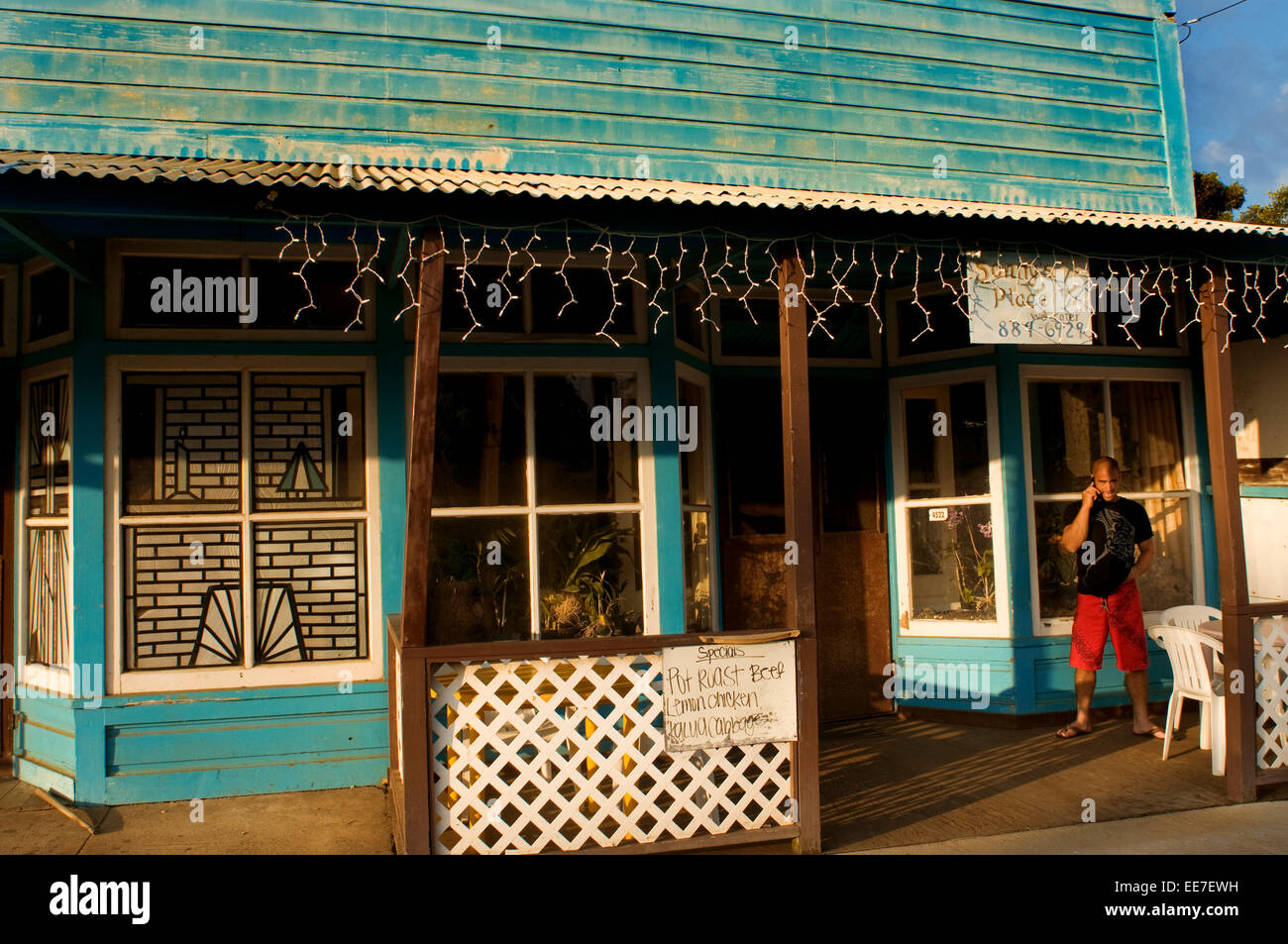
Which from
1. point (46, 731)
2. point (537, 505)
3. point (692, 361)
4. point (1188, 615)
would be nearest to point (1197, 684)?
point (1188, 615)

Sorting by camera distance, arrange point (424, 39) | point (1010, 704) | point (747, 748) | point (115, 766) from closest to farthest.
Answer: point (747, 748)
point (115, 766)
point (424, 39)
point (1010, 704)

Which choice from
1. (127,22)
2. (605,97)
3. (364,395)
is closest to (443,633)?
(364,395)

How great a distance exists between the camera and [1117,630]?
20.5 ft

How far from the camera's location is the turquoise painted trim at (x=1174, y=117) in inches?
290

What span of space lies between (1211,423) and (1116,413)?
1.83m

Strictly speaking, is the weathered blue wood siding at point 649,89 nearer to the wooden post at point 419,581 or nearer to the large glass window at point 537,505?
the large glass window at point 537,505

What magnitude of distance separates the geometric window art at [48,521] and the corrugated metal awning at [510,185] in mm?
1586

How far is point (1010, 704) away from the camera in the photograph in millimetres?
6660

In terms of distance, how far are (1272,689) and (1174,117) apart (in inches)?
175

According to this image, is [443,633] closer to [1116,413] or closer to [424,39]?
[424,39]

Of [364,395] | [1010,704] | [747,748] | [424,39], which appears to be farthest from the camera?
[1010,704]

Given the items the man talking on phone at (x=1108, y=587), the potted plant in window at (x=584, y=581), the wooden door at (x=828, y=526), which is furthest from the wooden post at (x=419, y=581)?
the man talking on phone at (x=1108, y=587)

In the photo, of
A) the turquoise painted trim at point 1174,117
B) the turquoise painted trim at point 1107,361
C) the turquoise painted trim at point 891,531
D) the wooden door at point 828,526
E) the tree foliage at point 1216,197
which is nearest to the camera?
the wooden door at point 828,526

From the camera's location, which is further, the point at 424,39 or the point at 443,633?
the point at 424,39
